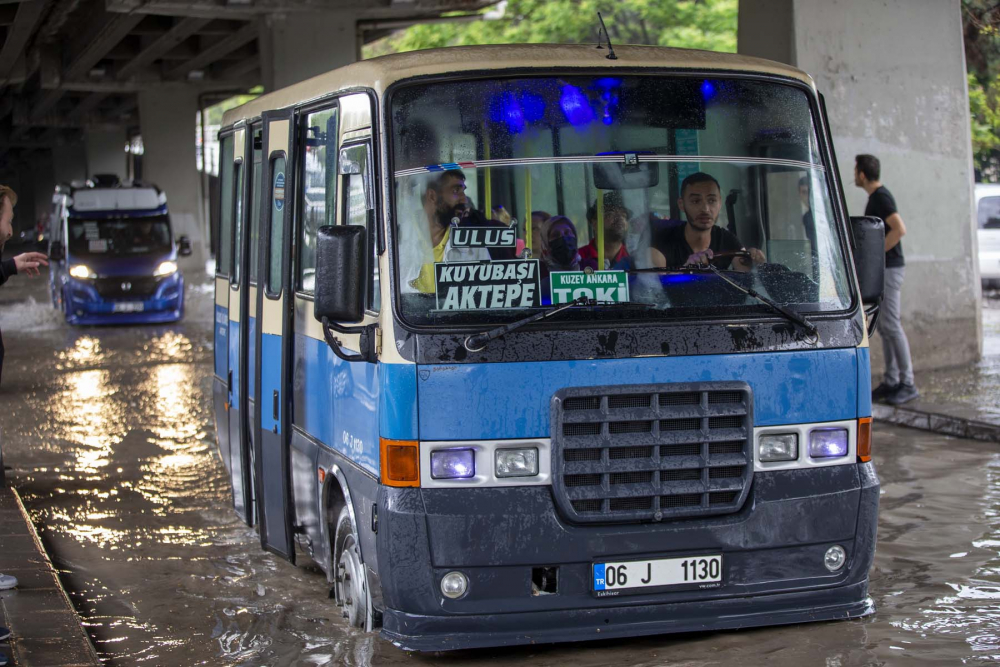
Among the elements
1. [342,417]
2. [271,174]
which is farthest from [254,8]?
[342,417]

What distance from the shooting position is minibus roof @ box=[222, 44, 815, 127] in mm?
5512

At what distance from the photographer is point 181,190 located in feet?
135

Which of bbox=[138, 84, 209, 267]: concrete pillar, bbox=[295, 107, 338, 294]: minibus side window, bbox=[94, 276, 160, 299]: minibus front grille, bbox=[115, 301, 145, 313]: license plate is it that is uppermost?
bbox=[138, 84, 209, 267]: concrete pillar

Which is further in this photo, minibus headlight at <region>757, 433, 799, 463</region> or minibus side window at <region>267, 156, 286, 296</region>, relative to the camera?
minibus side window at <region>267, 156, 286, 296</region>

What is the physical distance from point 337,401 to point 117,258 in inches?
737

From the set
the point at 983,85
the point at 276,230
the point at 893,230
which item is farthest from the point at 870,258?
the point at 983,85

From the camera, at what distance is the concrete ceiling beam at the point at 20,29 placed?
23453mm

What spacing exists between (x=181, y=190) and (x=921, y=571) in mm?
36392

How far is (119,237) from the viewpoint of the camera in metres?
24.0

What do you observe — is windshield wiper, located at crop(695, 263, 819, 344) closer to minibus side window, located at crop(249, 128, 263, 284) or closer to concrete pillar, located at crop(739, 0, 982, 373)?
minibus side window, located at crop(249, 128, 263, 284)

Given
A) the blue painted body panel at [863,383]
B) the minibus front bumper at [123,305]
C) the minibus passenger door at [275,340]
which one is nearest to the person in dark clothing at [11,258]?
the minibus passenger door at [275,340]

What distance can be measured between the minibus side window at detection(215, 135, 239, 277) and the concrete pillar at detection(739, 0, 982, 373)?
6.15 m

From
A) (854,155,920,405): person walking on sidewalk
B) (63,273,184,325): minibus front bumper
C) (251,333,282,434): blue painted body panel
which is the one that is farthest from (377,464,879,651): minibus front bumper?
(63,273,184,325): minibus front bumper

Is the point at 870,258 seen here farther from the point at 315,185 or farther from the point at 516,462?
the point at 315,185
